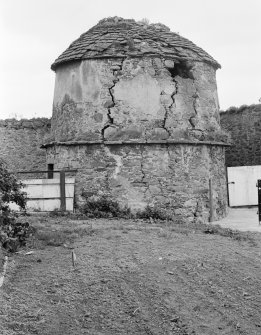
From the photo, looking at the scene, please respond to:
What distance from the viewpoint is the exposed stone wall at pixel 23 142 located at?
21.1 m

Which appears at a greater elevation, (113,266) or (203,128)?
(203,128)

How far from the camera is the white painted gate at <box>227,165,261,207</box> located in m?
20.1

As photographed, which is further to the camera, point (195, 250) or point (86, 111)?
point (86, 111)

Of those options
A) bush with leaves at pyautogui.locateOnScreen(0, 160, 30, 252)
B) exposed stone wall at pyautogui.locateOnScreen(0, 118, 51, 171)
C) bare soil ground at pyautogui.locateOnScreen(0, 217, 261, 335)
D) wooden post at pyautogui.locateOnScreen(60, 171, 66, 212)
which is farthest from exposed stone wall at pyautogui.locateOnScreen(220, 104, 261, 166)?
bush with leaves at pyautogui.locateOnScreen(0, 160, 30, 252)

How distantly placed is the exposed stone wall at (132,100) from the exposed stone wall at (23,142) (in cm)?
620

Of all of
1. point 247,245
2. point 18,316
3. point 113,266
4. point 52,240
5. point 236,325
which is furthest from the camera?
point 247,245

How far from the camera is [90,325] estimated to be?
6.34 meters

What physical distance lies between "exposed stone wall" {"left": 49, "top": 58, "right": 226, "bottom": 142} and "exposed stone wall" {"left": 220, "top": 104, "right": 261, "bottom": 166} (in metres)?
6.53

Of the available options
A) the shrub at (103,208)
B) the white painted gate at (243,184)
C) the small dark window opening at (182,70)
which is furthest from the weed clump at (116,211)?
the white painted gate at (243,184)

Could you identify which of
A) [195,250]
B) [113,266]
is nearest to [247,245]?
[195,250]

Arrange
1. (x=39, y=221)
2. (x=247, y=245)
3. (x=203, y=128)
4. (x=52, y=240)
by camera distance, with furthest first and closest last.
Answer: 1. (x=203, y=128)
2. (x=39, y=221)
3. (x=247, y=245)
4. (x=52, y=240)

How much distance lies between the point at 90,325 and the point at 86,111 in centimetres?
909

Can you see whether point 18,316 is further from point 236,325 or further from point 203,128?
point 203,128

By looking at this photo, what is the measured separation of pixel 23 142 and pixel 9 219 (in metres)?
13.1
